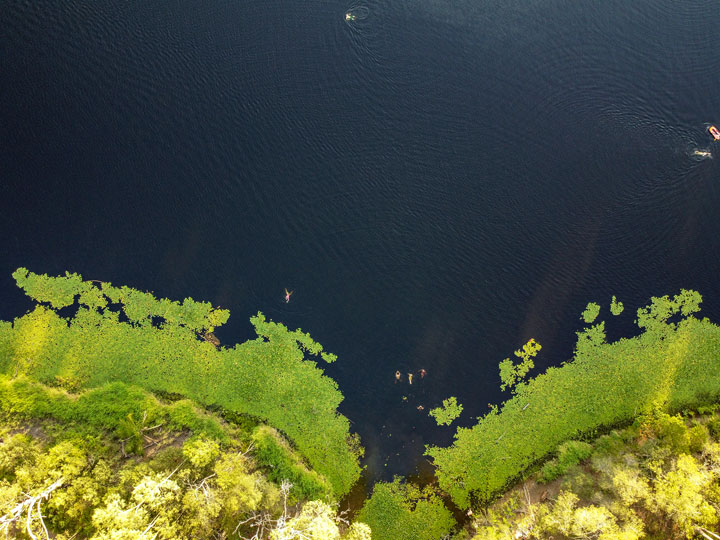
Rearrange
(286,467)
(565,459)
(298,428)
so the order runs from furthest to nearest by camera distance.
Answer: (298,428)
(565,459)
(286,467)

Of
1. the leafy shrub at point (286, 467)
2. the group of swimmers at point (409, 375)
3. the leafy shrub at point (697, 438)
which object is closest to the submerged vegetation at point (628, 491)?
the leafy shrub at point (697, 438)

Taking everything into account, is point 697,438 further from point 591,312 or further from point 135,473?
point 135,473

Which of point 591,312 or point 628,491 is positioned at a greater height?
point 591,312

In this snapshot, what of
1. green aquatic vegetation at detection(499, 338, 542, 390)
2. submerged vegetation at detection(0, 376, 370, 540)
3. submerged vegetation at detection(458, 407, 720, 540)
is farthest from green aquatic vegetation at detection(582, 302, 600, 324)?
submerged vegetation at detection(0, 376, 370, 540)

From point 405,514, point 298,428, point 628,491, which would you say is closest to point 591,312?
point 628,491

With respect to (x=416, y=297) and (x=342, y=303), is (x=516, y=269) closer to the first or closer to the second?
(x=416, y=297)

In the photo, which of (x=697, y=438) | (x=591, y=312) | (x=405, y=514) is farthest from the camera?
(x=591, y=312)

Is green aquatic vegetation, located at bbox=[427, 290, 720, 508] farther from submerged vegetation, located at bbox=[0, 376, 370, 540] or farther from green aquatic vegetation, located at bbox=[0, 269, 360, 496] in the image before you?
submerged vegetation, located at bbox=[0, 376, 370, 540]
